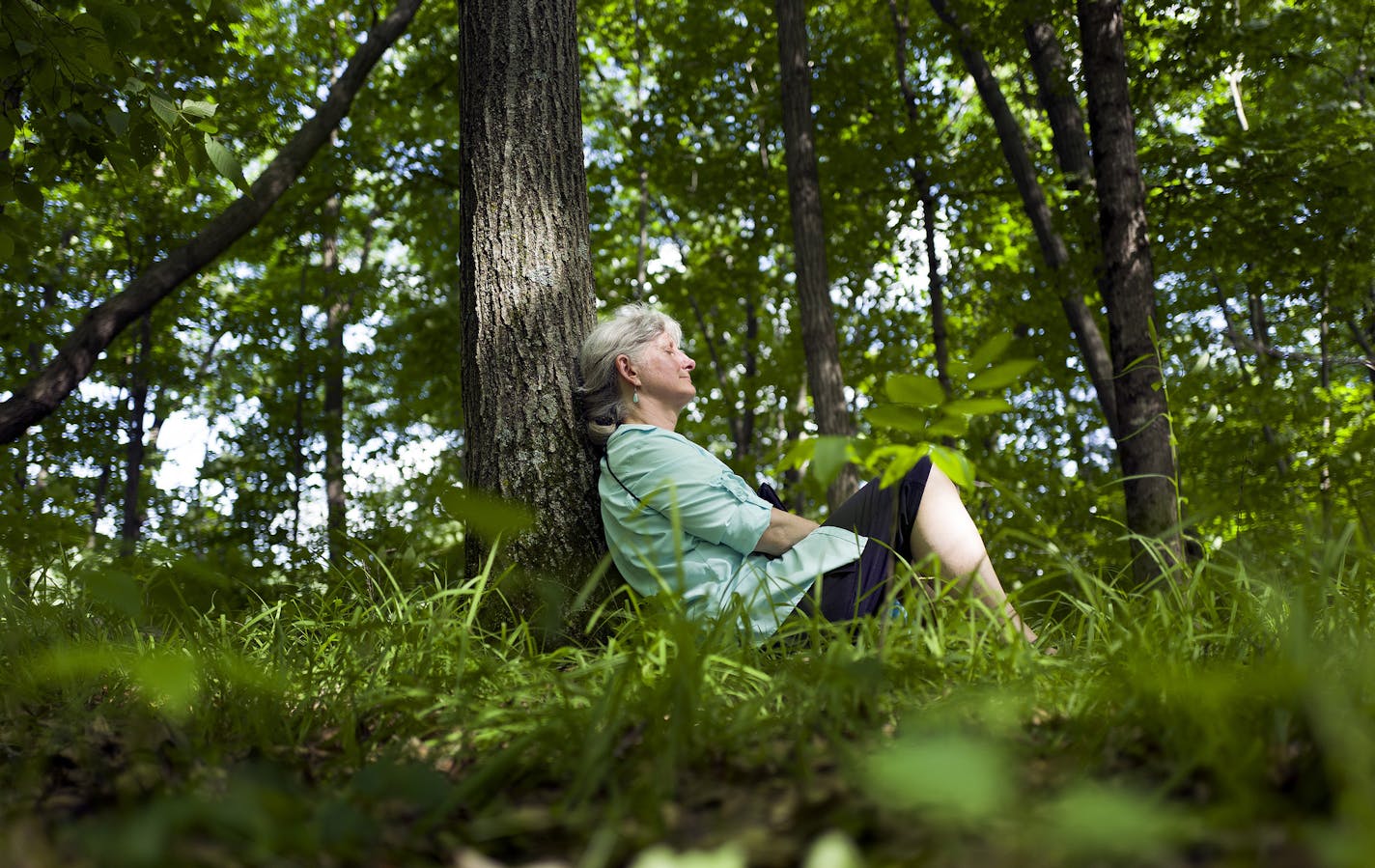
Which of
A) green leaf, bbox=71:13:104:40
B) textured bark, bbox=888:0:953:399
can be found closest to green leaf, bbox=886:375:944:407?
green leaf, bbox=71:13:104:40

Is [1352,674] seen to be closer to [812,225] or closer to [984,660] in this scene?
[984,660]

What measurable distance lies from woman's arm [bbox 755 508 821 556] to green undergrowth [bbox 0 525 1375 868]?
55 centimetres

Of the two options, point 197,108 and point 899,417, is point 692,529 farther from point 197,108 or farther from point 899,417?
point 197,108

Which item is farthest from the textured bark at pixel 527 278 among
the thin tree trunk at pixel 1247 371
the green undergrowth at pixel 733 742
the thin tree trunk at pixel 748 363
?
the thin tree trunk at pixel 748 363

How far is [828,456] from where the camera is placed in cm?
135

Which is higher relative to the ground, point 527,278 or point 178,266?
point 178,266

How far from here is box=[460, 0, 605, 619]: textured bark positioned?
2.98 m

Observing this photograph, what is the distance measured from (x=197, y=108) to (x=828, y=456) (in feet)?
6.57

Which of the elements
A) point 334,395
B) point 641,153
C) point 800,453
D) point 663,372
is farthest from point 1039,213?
point 334,395

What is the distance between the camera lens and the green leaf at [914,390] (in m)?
1.42

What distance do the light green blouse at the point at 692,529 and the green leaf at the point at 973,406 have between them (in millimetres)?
1331

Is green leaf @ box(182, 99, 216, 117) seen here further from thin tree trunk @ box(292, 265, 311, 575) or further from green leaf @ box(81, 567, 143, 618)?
thin tree trunk @ box(292, 265, 311, 575)

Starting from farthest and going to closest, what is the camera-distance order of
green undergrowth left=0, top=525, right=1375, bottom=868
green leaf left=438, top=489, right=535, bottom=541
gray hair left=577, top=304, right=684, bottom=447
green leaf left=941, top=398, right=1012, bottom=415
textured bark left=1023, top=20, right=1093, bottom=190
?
textured bark left=1023, top=20, right=1093, bottom=190, gray hair left=577, top=304, right=684, bottom=447, green leaf left=438, top=489, right=535, bottom=541, green leaf left=941, top=398, right=1012, bottom=415, green undergrowth left=0, top=525, right=1375, bottom=868

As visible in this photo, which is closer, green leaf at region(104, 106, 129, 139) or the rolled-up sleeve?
green leaf at region(104, 106, 129, 139)
